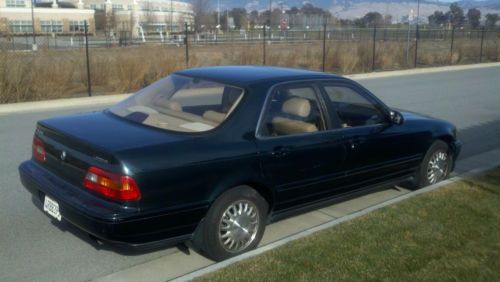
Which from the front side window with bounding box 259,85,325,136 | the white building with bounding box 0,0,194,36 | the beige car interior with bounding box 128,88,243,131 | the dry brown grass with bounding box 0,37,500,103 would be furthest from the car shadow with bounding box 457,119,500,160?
the white building with bounding box 0,0,194,36

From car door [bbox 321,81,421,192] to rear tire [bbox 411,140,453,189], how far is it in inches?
16.3

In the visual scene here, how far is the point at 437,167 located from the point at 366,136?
1.68 meters

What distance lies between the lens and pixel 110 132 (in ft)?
14.3

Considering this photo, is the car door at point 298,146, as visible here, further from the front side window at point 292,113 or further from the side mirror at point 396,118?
the side mirror at point 396,118

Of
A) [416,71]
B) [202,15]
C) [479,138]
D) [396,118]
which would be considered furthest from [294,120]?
[202,15]

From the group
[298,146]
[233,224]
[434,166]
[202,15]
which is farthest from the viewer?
[202,15]

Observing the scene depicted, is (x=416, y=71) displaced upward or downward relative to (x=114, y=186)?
downward

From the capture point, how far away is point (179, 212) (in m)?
4.11

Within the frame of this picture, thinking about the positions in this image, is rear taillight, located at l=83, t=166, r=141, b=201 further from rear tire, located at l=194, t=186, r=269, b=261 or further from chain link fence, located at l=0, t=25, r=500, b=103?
chain link fence, located at l=0, t=25, r=500, b=103

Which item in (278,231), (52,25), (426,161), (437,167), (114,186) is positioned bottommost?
(278,231)

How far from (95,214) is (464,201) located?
156 inches

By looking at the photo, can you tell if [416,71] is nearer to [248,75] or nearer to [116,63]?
[116,63]

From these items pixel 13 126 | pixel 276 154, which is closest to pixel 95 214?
pixel 276 154

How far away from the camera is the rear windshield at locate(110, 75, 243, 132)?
15.4ft
